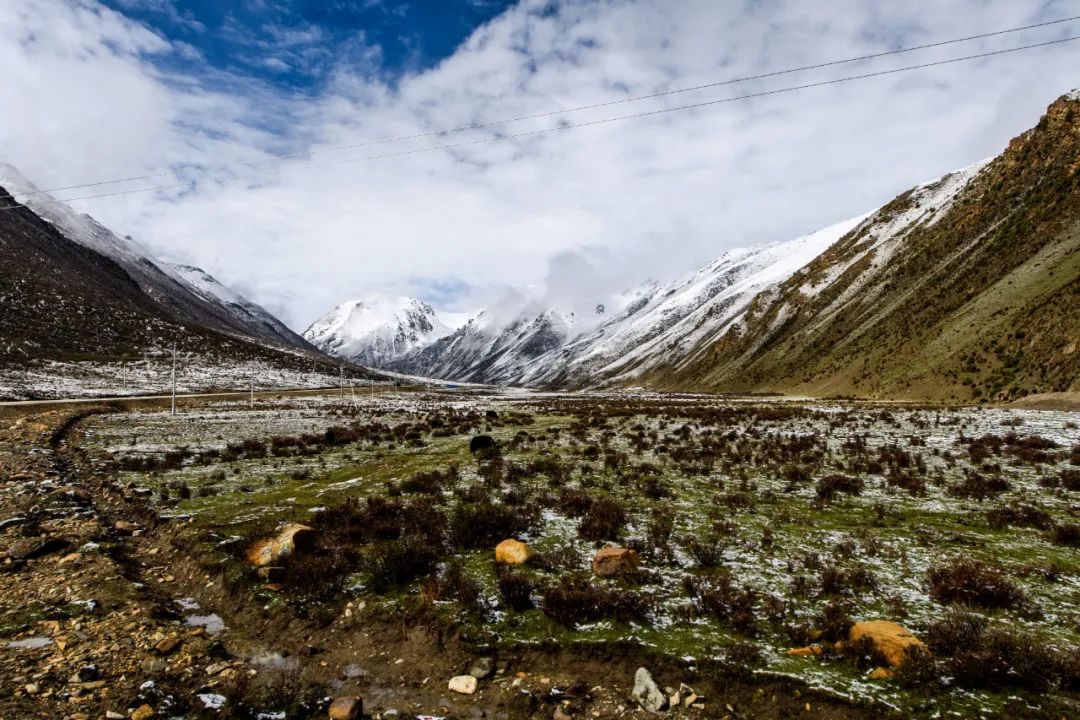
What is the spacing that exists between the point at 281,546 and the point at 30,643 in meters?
3.80

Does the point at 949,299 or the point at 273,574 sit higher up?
the point at 949,299

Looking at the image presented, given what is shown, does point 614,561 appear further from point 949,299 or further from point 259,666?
point 949,299

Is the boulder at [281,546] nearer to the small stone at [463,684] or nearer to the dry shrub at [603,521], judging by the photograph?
the small stone at [463,684]

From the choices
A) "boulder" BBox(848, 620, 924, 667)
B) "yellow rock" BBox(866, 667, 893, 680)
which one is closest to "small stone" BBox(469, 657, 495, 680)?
"yellow rock" BBox(866, 667, 893, 680)

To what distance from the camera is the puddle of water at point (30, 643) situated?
7.38 meters

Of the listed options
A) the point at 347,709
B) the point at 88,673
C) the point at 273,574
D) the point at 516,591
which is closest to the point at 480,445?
the point at 273,574

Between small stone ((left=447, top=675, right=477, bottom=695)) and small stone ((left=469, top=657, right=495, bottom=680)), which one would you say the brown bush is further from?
small stone ((left=447, top=675, right=477, bottom=695))

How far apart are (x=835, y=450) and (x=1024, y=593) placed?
52.1 ft

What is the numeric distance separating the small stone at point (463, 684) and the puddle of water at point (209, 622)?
13.6 feet

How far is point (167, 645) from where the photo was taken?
7652 millimetres

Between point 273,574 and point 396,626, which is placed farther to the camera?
point 273,574

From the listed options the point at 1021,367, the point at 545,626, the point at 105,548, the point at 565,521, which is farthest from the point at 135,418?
the point at 1021,367

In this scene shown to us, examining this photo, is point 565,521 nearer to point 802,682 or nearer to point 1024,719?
point 802,682

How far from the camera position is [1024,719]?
5914 millimetres
